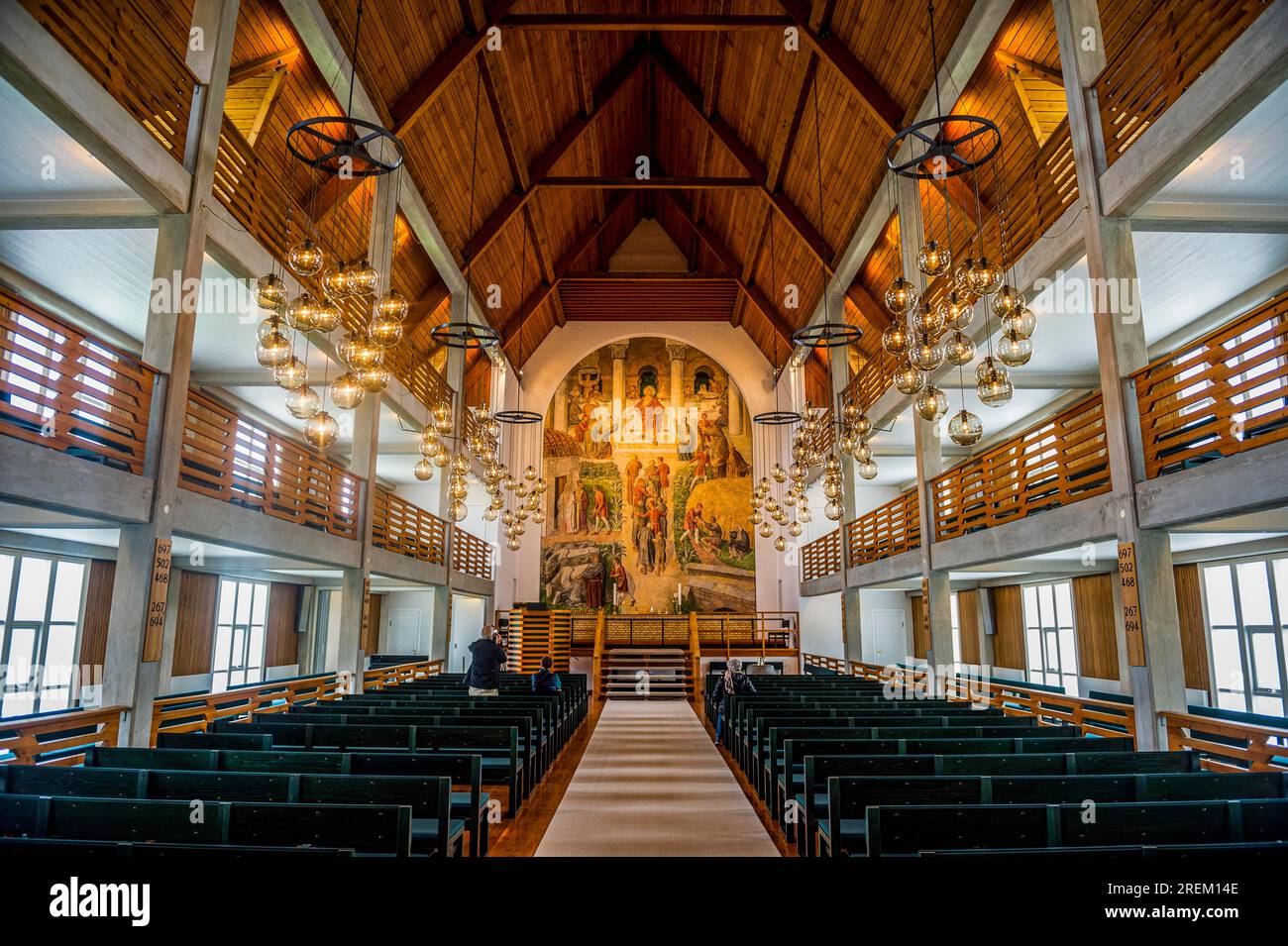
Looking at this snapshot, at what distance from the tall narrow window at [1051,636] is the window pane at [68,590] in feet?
59.9

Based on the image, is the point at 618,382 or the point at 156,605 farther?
the point at 618,382

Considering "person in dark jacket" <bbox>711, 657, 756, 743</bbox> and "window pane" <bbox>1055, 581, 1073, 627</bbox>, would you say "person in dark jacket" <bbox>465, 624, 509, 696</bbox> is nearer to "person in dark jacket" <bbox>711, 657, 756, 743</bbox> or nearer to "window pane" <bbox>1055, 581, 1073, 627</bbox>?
"person in dark jacket" <bbox>711, 657, 756, 743</bbox>

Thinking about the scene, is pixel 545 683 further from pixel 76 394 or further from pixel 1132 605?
pixel 1132 605

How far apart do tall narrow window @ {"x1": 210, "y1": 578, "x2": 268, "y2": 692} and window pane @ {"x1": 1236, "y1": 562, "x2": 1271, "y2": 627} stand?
18.5 m

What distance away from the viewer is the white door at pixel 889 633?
2345cm

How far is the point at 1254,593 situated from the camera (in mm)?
10445

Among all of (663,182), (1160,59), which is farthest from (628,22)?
(1160,59)

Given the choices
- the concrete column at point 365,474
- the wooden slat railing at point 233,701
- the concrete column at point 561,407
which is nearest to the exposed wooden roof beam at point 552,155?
the concrete column at point 365,474

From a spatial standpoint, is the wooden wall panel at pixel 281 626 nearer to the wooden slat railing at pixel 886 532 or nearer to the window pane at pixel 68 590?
the window pane at pixel 68 590

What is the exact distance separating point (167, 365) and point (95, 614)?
7.08 meters

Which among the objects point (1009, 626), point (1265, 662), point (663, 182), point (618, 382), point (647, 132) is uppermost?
point (647, 132)

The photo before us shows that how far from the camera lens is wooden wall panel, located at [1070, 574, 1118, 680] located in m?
13.4

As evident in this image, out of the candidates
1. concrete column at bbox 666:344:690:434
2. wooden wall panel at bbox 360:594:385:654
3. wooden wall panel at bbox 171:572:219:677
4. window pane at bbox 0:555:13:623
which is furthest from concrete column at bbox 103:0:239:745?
concrete column at bbox 666:344:690:434

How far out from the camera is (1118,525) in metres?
7.13
